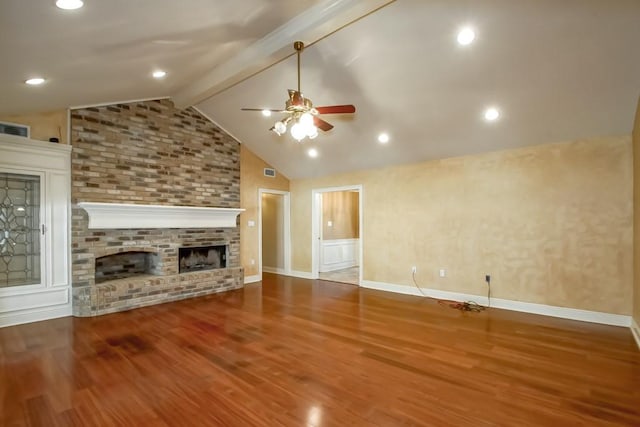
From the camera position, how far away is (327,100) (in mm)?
4582

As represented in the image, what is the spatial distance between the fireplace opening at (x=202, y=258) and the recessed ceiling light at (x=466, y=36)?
5236mm

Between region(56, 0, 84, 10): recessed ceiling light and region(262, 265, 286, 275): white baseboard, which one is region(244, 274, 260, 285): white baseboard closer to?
region(262, 265, 286, 275): white baseboard

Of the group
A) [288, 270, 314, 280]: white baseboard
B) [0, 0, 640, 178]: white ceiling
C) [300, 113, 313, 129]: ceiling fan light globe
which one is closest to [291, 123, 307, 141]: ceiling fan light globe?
[300, 113, 313, 129]: ceiling fan light globe

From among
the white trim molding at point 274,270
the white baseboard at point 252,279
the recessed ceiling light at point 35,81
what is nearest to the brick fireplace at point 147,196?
the white baseboard at point 252,279

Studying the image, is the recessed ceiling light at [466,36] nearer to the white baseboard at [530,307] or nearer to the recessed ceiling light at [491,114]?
the recessed ceiling light at [491,114]

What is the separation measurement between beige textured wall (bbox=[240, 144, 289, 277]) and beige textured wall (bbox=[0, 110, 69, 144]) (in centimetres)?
300

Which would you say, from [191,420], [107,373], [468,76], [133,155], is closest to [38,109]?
[133,155]

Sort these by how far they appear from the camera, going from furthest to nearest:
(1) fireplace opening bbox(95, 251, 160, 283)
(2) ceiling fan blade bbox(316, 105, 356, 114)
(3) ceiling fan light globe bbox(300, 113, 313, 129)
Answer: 1. (1) fireplace opening bbox(95, 251, 160, 283)
2. (2) ceiling fan blade bbox(316, 105, 356, 114)
3. (3) ceiling fan light globe bbox(300, 113, 313, 129)

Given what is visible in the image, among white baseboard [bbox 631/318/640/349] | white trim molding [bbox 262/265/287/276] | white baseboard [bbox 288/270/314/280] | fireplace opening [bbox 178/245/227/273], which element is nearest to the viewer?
white baseboard [bbox 631/318/640/349]

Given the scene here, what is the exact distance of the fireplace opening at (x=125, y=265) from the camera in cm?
530

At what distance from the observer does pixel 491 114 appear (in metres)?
4.16

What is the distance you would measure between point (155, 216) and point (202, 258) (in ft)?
4.59

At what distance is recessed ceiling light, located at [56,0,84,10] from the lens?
6.14ft

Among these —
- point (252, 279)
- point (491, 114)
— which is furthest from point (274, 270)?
point (491, 114)
